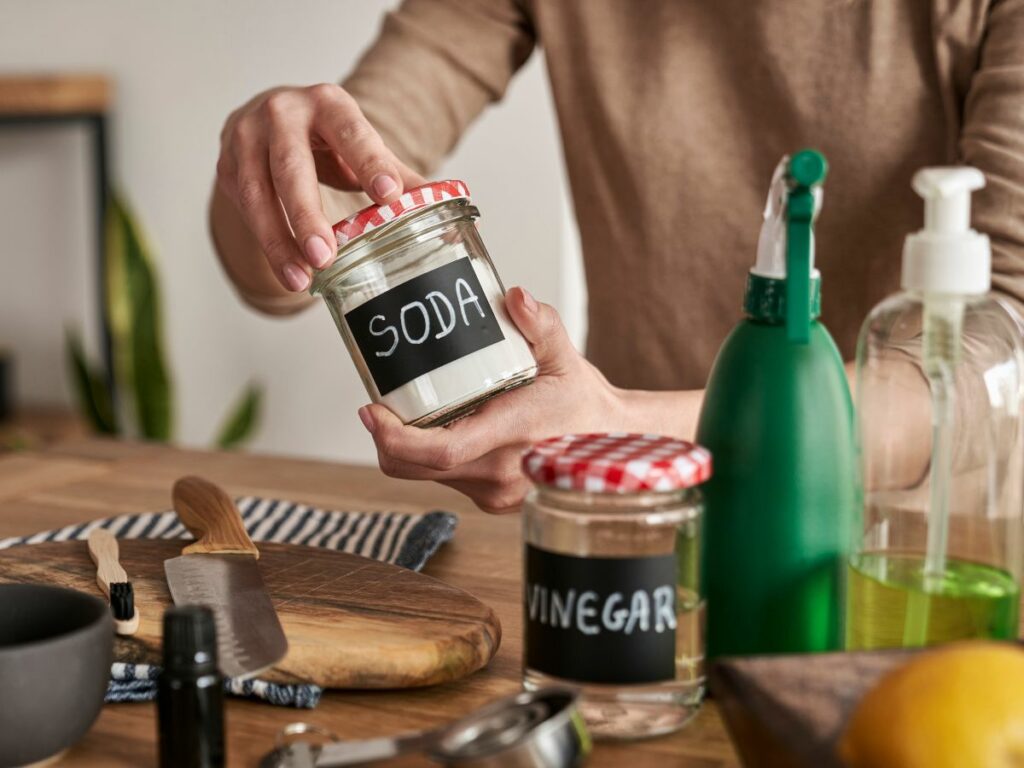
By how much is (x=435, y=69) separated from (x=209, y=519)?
69 centimetres

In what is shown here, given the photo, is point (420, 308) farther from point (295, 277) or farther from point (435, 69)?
point (435, 69)

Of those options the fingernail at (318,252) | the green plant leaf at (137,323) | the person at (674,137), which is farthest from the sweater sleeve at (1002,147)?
the green plant leaf at (137,323)

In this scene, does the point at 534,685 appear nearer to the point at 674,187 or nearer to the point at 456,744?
the point at 456,744

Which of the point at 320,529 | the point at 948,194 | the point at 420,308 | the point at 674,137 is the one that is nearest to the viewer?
the point at 948,194

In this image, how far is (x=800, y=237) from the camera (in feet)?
2.02

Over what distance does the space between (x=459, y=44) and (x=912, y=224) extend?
57 centimetres

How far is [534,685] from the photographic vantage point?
2.08 ft

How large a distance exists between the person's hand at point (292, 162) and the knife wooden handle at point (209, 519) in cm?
19

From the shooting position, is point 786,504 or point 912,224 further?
point 912,224

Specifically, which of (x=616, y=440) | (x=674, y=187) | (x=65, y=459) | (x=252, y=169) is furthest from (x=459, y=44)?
(x=616, y=440)

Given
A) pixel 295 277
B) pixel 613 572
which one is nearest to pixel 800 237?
pixel 613 572

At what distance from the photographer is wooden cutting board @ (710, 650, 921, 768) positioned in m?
0.51

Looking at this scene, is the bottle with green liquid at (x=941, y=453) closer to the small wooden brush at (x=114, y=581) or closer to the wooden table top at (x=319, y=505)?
the wooden table top at (x=319, y=505)

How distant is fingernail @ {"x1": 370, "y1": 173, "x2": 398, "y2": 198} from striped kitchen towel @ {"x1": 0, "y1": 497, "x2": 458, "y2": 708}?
0.30 metres
